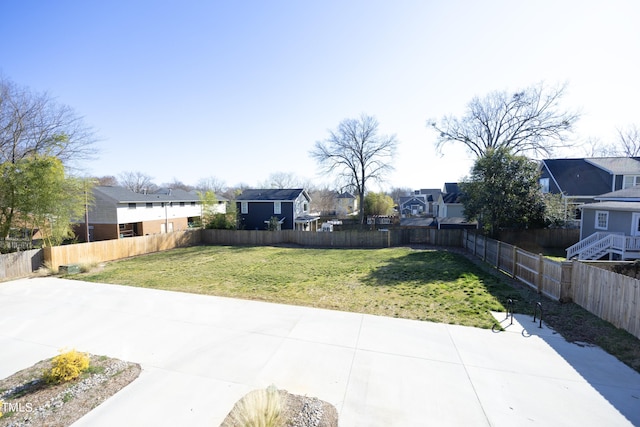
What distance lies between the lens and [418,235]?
23.9 m

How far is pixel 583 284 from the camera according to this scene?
8359 millimetres

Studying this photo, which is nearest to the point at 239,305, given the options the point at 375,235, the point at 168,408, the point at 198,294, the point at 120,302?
the point at 198,294

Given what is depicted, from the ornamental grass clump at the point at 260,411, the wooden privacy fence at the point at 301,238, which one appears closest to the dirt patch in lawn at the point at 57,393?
the ornamental grass clump at the point at 260,411

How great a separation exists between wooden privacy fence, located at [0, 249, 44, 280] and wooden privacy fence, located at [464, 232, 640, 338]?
72.5 feet

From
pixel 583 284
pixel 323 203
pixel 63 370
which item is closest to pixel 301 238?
pixel 583 284

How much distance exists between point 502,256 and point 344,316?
992cm

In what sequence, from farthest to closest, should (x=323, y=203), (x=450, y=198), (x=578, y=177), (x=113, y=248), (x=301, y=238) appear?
(x=323, y=203), (x=450, y=198), (x=578, y=177), (x=301, y=238), (x=113, y=248)

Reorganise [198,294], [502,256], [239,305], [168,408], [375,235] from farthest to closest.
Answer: [375,235] → [502,256] → [198,294] → [239,305] → [168,408]

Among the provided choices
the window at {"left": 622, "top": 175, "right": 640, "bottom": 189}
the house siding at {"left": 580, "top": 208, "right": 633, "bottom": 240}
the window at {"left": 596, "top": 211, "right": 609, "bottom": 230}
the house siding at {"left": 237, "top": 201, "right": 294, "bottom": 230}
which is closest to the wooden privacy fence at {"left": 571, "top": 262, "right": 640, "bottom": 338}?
the house siding at {"left": 580, "top": 208, "right": 633, "bottom": 240}

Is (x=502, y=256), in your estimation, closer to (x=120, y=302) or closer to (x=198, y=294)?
(x=198, y=294)

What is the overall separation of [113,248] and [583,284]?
2377 cm

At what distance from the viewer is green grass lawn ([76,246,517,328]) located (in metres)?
8.95

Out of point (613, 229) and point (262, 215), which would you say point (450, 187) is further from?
point (262, 215)

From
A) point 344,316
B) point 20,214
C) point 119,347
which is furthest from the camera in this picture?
point 20,214
